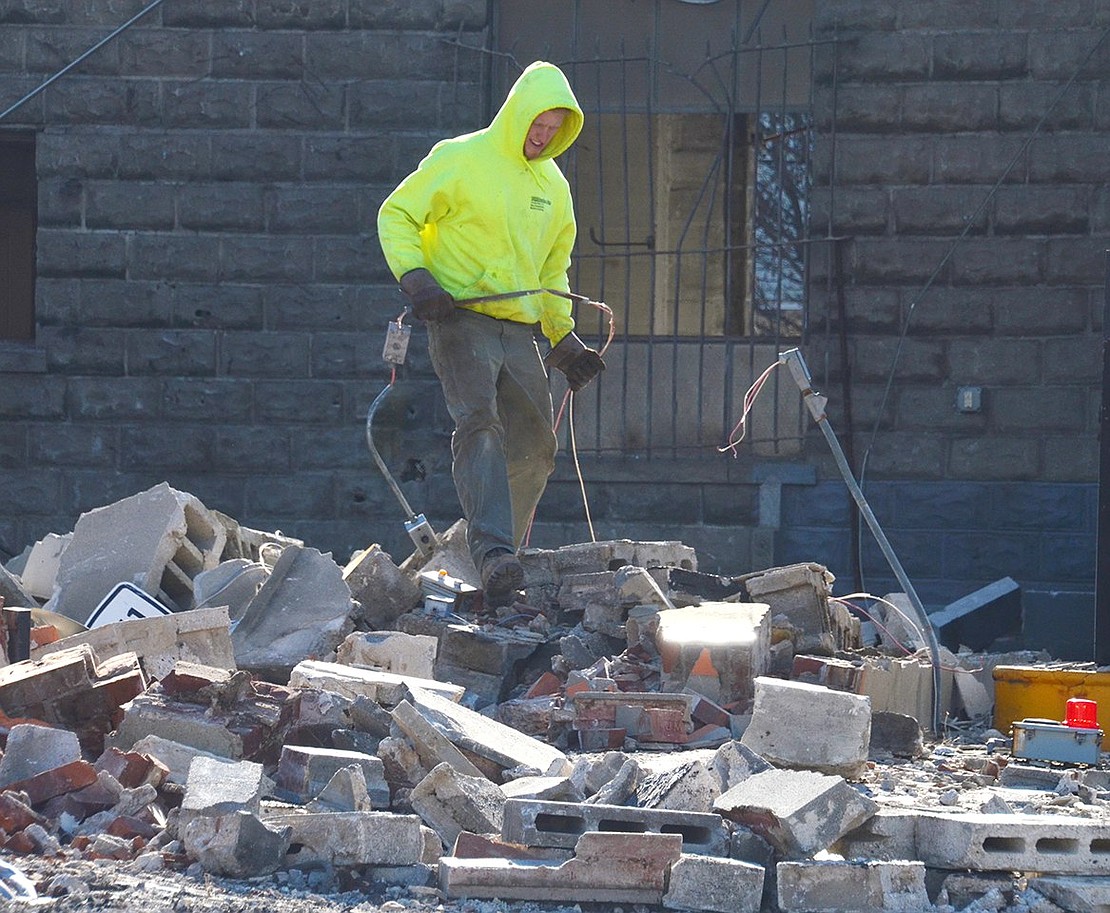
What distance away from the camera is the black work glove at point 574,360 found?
746cm

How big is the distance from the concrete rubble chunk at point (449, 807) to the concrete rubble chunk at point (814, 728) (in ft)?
3.29

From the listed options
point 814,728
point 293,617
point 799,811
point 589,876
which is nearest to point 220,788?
point 589,876

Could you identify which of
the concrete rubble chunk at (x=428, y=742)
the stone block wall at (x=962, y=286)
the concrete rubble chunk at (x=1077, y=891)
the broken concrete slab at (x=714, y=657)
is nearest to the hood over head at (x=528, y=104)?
the broken concrete slab at (x=714, y=657)

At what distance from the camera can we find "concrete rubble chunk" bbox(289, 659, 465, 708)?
518 cm

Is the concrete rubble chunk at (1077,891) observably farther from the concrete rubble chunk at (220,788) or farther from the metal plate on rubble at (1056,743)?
the concrete rubble chunk at (220,788)

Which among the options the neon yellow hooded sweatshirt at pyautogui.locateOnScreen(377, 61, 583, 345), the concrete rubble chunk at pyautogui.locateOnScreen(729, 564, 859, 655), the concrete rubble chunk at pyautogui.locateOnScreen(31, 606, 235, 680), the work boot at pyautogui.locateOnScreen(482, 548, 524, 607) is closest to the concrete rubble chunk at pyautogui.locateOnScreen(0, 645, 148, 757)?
the concrete rubble chunk at pyautogui.locateOnScreen(31, 606, 235, 680)

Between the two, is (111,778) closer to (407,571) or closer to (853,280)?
(407,571)

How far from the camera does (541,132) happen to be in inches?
282

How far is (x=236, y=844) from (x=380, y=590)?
10.1 ft

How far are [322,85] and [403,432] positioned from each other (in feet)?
6.26

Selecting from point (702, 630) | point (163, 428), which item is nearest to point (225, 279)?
point (163, 428)

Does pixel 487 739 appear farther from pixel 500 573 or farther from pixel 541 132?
pixel 541 132

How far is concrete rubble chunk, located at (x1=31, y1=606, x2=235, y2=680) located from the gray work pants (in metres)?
1.21

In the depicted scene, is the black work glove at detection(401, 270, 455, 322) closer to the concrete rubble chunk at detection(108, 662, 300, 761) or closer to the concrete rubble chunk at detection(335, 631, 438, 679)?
the concrete rubble chunk at detection(335, 631, 438, 679)
